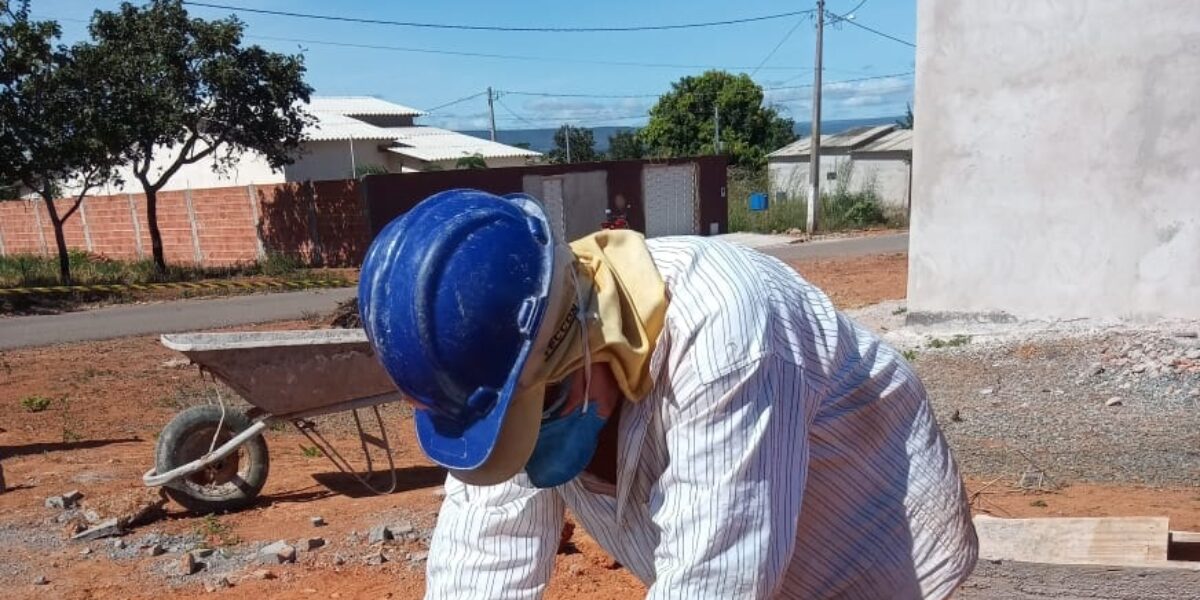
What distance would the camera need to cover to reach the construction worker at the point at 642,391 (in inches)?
46.8

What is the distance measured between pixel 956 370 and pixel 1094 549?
547 centimetres

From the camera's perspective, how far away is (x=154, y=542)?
5.23m

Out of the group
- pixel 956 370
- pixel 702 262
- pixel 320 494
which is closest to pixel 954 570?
pixel 702 262

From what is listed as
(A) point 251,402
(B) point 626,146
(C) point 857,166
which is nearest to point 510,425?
(A) point 251,402

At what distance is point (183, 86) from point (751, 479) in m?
21.2

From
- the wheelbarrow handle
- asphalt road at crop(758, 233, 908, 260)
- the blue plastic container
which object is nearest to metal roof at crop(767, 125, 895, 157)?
the blue plastic container

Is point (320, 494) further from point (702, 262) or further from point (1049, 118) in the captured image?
point (1049, 118)

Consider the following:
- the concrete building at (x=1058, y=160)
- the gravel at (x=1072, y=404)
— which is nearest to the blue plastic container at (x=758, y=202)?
the concrete building at (x=1058, y=160)

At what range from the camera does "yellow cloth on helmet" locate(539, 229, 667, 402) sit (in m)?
1.26

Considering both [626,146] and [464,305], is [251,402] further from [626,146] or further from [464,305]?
[626,146]

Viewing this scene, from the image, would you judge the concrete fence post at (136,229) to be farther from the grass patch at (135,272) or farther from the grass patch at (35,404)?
the grass patch at (35,404)

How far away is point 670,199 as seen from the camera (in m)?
26.3

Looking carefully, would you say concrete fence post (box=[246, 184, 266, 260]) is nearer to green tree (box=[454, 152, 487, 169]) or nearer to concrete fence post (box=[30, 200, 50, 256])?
concrete fence post (box=[30, 200, 50, 256])

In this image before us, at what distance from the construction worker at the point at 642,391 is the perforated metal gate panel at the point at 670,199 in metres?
23.9
